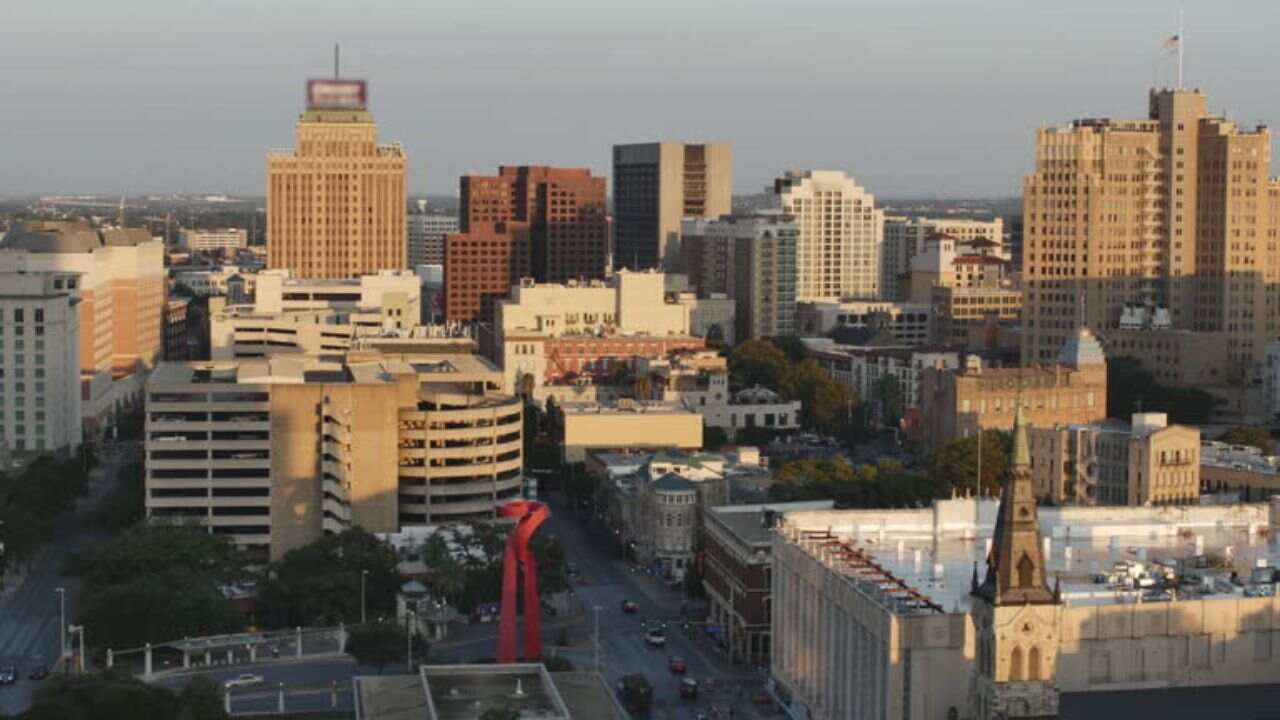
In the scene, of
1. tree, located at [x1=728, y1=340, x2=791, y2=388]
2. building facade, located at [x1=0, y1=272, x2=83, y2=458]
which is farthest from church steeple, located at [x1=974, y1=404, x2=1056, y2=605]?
tree, located at [x1=728, y1=340, x2=791, y2=388]

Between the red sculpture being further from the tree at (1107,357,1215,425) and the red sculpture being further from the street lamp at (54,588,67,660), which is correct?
the tree at (1107,357,1215,425)

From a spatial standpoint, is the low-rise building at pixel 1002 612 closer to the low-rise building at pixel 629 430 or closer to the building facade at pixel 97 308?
the low-rise building at pixel 629 430

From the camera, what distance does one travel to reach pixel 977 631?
65750 millimetres

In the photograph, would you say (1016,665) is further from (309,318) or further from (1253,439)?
(309,318)

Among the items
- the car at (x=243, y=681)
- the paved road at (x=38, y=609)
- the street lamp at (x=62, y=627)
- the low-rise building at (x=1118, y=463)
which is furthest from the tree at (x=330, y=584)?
the low-rise building at (x=1118, y=463)

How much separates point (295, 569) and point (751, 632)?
18.9 metres

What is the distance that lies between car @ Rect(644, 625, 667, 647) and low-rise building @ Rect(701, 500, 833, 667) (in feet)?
7.02

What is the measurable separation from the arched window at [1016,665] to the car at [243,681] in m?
31.5

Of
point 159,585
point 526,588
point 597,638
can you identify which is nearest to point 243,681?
point 159,585

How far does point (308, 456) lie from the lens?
11338cm

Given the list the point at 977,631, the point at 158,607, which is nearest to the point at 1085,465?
the point at 158,607

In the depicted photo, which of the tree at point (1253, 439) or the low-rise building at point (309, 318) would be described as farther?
the low-rise building at point (309, 318)

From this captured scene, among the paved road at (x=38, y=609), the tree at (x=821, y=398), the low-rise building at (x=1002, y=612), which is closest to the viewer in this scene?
the low-rise building at (x=1002, y=612)

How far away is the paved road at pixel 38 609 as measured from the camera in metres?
90.6
